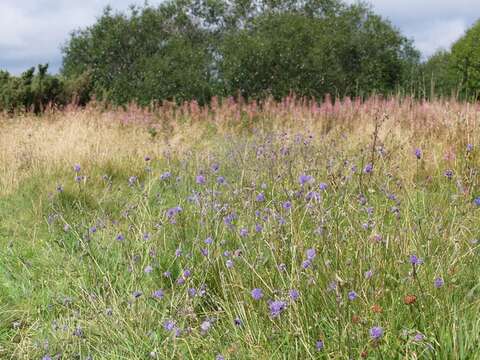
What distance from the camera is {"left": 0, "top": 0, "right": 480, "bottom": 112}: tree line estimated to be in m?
16.8

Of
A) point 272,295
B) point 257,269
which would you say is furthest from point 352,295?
point 257,269

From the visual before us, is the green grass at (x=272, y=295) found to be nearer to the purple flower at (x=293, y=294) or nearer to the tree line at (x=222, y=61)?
the purple flower at (x=293, y=294)

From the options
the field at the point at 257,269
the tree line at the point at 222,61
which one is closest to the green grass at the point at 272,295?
the field at the point at 257,269

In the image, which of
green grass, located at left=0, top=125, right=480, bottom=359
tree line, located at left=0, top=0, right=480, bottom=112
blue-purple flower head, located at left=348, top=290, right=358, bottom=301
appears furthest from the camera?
tree line, located at left=0, top=0, right=480, bottom=112

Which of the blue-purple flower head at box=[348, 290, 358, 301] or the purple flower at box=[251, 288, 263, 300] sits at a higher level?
the blue-purple flower head at box=[348, 290, 358, 301]

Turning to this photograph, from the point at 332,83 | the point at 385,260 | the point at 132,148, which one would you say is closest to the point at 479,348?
the point at 385,260

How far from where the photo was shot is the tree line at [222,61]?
16797 millimetres

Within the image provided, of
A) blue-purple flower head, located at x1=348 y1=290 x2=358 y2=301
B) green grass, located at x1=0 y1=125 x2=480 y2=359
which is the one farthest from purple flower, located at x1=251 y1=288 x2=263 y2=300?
blue-purple flower head, located at x1=348 y1=290 x2=358 y2=301

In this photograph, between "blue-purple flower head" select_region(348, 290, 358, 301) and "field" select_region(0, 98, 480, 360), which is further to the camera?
"field" select_region(0, 98, 480, 360)

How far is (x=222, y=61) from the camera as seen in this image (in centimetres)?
1728

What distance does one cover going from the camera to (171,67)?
1819 centimetres

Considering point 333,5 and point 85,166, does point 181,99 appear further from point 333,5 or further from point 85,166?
point 85,166

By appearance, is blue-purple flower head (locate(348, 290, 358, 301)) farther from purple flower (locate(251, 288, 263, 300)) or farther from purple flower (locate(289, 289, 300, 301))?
purple flower (locate(251, 288, 263, 300))

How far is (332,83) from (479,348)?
1616cm
